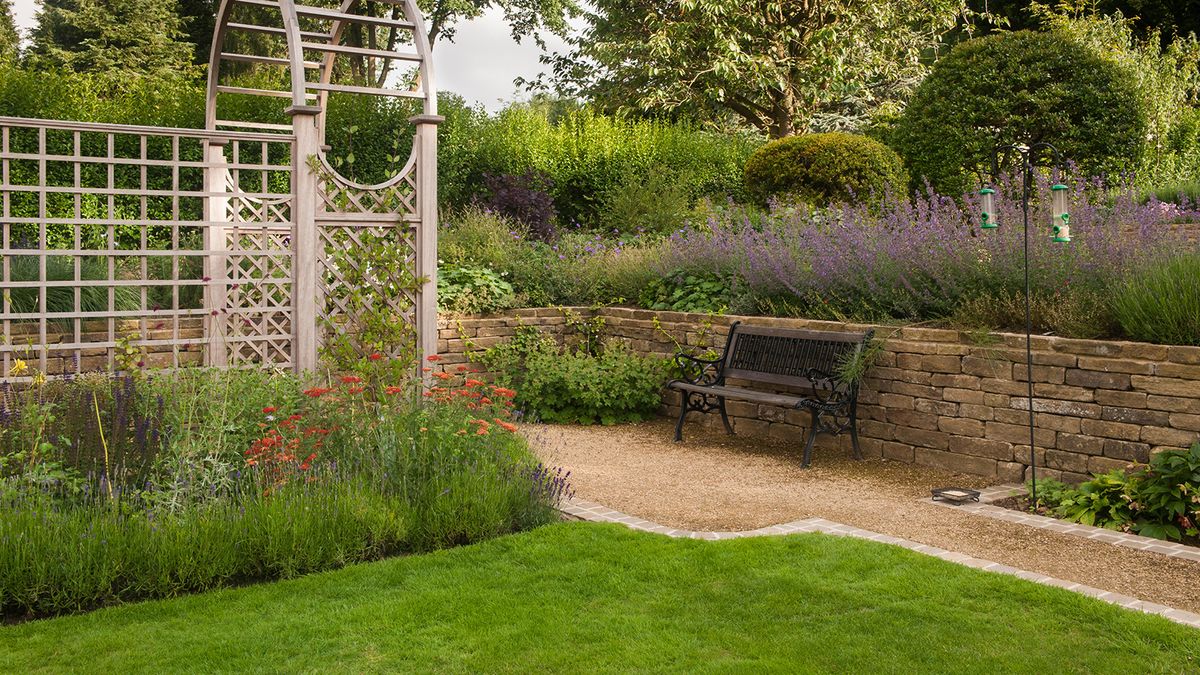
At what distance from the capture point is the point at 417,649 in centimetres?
356

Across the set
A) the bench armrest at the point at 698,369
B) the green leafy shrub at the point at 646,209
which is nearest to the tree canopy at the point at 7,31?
the green leafy shrub at the point at 646,209

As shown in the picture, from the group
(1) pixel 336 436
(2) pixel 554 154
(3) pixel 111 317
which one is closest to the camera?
(1) pixel 336 436

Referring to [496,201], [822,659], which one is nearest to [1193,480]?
[822,659]

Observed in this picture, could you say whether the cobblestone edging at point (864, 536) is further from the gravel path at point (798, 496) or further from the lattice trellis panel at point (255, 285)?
the lattice trellis panel at point (255, 285)

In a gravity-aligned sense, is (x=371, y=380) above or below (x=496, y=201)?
Result: below

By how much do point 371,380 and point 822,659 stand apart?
4.06 m

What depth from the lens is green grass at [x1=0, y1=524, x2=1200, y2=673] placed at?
3482 millimetres

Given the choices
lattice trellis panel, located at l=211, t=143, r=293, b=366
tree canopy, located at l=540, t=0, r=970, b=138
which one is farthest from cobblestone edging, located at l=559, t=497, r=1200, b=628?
tree canopy, located at l=540, t=0, r=970, b=138

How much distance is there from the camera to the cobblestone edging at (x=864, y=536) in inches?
159

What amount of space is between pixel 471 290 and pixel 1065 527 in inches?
219

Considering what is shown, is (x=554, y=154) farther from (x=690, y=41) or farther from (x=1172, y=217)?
(x=1172, y=217)

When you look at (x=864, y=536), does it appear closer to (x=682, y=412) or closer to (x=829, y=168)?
(x=682, y=412)

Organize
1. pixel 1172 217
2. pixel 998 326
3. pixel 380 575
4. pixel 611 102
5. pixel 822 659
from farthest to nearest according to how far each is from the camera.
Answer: pixel 611 102 → pixel 1172 217 → pixel 998 326 → pixel 380 575 → pixel 822 659

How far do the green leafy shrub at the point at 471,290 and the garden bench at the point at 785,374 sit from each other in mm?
1883
